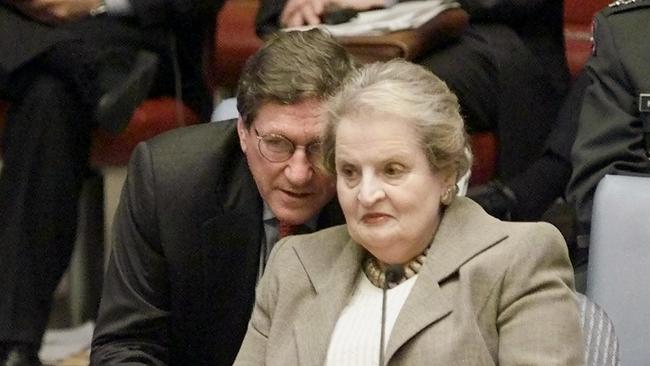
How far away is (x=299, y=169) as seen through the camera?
80.6 inches

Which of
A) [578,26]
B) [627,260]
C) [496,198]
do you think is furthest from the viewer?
[578,26]

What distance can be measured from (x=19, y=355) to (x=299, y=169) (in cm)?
110

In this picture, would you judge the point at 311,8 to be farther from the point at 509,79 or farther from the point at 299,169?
the point at 299,169

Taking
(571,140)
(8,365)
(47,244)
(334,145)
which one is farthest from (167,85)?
(334,145)

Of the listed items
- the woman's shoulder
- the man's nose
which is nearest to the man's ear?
the man's nose

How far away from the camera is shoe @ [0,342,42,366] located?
9.36 ft

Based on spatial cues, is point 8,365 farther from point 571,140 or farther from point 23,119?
point 571,140

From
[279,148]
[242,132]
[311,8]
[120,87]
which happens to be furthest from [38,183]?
[279,148]

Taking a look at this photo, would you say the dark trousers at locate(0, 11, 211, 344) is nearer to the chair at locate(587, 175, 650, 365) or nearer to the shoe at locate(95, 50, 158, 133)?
the shoe at locate(95, 50, 158, 133)

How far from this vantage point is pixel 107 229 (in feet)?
12.0

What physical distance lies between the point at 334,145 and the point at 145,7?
140cm

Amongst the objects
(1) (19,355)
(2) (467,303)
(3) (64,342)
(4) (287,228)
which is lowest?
(3) (64,342)

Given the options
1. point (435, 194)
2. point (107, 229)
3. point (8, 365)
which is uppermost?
point (435, 194)

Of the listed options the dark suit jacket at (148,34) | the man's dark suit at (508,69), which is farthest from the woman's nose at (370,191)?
the dark suit jacket at (148,34)
